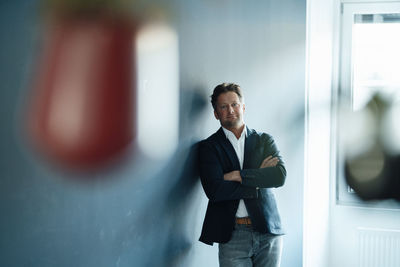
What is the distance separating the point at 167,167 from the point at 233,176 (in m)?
0.41

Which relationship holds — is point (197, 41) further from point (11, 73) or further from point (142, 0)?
point (11, 73)

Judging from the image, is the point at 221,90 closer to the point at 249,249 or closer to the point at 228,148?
the point at 228,148

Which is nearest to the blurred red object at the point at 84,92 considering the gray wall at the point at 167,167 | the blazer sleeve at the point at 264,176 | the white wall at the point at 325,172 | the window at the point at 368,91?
the gray wall at the point at 167,167

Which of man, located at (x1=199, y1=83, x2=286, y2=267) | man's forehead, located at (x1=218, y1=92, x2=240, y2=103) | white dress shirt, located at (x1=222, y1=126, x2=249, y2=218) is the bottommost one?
man, located at (x1=199, y1=83, x2=286, y2=267)

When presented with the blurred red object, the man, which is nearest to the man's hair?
the man

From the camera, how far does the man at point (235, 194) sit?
89.5 inches

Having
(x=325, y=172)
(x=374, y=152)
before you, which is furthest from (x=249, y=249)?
(x=374, y=152)

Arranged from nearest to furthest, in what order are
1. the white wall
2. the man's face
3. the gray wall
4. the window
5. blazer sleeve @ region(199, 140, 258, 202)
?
the gray wall, blazer sleeve @ region(199, 140, 258, 202), the man's face, the white wall, the window

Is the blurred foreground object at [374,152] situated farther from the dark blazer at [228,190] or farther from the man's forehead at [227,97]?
the man's forehead at [227,97]

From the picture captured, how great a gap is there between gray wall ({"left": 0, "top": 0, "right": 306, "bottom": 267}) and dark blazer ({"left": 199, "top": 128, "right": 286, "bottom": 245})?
85 mm

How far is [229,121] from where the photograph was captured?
2357 millimetres

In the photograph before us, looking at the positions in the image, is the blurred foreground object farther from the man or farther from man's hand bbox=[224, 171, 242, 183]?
man's hand bbox=[224, 171, 242, 183]

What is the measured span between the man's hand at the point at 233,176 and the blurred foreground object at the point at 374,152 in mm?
2362

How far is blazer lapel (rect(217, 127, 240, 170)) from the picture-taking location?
2.36m
